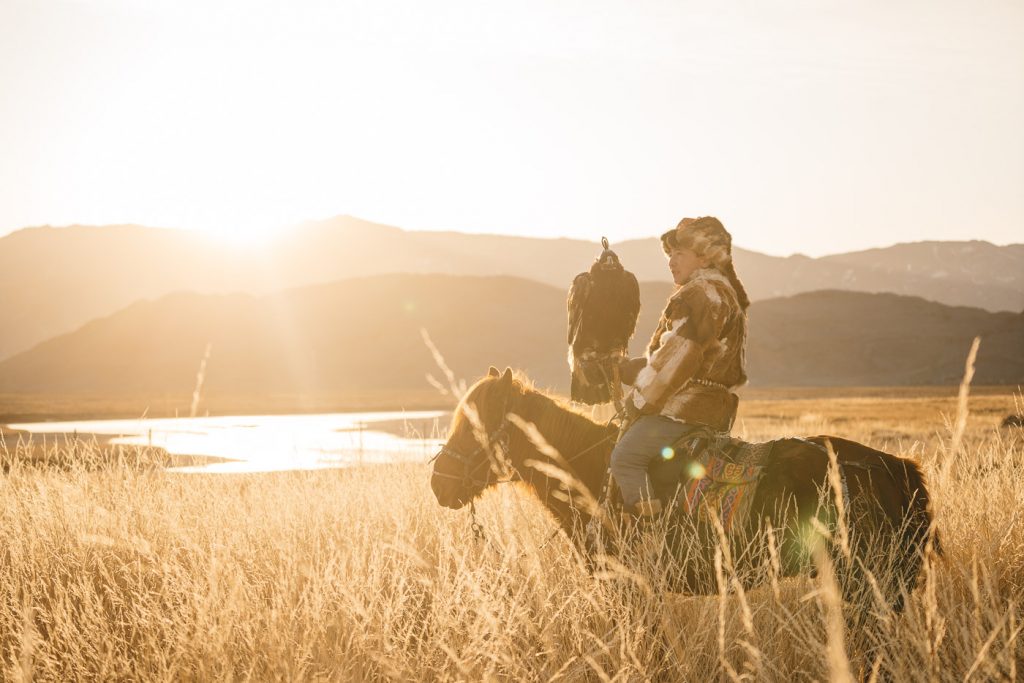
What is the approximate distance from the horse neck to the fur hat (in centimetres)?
121

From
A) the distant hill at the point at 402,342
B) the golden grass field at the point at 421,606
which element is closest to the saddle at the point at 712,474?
the golden grass field at the point at 421,606

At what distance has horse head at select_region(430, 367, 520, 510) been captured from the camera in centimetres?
488

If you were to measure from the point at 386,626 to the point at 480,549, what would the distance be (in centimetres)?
254

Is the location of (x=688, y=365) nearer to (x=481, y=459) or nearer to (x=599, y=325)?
(x=481, y=459)

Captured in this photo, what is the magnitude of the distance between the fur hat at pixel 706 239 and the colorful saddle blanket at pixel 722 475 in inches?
40.1

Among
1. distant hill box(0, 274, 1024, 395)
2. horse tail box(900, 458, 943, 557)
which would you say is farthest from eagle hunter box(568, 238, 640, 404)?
distant hill box(0, 274, 1024, 395)

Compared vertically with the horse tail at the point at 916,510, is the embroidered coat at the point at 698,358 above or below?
above

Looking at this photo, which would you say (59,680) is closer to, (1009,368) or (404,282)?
(1009,368)

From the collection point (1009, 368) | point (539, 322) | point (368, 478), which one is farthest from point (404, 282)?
point (368, 478)

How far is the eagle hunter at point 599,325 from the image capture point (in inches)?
250

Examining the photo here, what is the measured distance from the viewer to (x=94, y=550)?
19.7 feet

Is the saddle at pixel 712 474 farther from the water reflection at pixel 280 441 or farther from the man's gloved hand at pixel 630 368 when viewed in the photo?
the water reflection at pixel 280 441

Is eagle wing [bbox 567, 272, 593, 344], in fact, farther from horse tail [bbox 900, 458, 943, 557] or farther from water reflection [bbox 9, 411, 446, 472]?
water reflection [bbox 9, 411, 446, 472]

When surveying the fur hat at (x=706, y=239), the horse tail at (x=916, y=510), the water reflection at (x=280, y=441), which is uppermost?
the fur hat at (x=706, y=239)
